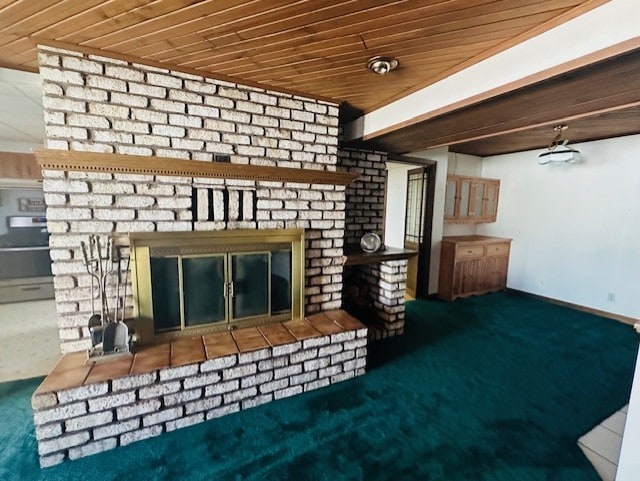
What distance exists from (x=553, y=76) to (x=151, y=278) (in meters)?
2.63

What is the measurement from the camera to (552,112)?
6.82 feet

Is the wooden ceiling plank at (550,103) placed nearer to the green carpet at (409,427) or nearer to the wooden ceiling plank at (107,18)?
the wooden ceiling plank at (107,18)

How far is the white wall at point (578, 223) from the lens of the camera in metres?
3.64

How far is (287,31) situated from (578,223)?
4.70m

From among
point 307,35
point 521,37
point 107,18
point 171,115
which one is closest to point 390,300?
point 521,37

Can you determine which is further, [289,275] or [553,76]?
[289,275]

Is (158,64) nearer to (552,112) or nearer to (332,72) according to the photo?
(332,72)

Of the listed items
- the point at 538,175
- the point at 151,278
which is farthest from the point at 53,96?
the point at 538,175

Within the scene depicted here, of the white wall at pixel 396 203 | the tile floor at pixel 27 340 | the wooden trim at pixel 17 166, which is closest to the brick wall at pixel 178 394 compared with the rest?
the tile floor at pixel 27 340

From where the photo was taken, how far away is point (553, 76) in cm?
146

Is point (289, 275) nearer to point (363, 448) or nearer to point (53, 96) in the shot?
point (363, 448)

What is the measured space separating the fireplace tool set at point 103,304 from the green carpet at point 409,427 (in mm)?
Answer: 586

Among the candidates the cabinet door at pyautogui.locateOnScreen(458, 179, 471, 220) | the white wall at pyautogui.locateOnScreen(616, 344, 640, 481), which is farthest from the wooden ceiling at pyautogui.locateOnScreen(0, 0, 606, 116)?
the cabinet door at pyautogui.locateOnScreen(458, 179, 471, 220)

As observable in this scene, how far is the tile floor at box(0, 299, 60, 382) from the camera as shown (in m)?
2.40
